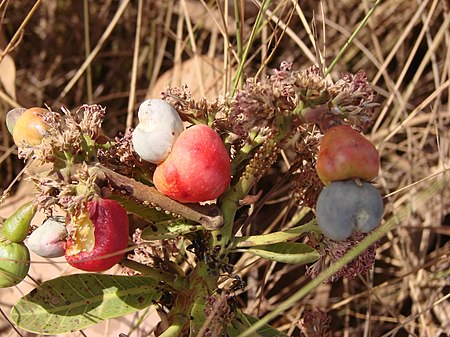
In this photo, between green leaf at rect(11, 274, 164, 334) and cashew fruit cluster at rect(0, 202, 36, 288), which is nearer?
cashew fruit cluster at rect(0, 202, 36, 288)

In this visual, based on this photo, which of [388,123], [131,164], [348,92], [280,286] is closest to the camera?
[348,92]

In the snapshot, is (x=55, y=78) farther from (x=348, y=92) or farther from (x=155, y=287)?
(x=348, y=92)

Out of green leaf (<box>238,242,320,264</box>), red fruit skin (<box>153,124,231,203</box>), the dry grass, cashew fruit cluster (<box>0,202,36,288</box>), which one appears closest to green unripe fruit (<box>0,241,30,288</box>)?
cashew fruit cluster (<box>0,202,36,288</box>)

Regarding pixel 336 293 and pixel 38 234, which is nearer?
pixel 38 234

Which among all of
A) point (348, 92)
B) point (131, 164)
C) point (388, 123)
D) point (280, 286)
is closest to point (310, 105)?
point (348, 92)

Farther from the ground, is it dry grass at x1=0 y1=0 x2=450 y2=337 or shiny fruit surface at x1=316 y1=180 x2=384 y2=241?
shiny fruit surface at x1=316 y1=180 x2=384 y2=241

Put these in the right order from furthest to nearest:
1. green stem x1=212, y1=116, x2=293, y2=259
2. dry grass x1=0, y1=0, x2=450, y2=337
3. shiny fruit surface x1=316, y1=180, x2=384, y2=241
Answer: dry grass x1=0, y1=0, x2=450, y2=337
green stem x1=212, y1=116, x2=293, y2=259
shiny fruit surface x1=316, y1=180, x2=384, y2=241

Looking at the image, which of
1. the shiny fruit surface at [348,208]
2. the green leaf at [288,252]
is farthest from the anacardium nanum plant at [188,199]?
the shiny fruit surface at [348,208]

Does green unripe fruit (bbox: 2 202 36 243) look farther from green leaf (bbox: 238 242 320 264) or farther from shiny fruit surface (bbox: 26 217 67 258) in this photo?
green leaf (bbox: 238 242 320 264)

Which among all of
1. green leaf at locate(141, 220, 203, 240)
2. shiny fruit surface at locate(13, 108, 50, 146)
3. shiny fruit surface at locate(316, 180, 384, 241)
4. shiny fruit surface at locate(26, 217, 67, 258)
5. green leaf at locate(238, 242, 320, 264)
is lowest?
green leaf at locate(238, 242, 320, 264)
